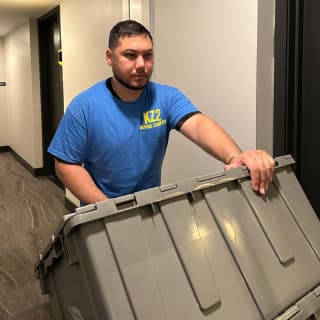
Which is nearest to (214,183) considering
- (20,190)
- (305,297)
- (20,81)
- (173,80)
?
(305,297)

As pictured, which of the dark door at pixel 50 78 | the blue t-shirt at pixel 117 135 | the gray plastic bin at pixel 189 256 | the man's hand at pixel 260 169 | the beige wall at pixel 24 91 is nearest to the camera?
the gray plastic bin at pixel 189 256

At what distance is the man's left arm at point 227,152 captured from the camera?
115 cm

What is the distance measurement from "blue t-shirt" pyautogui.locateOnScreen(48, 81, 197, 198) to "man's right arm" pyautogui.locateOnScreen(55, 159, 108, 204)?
31mm

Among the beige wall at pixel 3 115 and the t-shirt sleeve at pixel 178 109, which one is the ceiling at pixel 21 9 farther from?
the t-shirt sleeve at pixel 178 109

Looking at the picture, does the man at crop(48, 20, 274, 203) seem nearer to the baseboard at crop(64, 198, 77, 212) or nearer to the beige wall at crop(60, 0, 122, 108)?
the beige wall at crop(60, 0, 122, 108)

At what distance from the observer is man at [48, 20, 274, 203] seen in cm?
148

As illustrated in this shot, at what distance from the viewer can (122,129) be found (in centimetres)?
152

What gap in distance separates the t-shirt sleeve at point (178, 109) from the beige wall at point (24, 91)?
4317mm

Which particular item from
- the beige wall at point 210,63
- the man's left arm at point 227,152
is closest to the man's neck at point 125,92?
the man's left arm at point 227,152

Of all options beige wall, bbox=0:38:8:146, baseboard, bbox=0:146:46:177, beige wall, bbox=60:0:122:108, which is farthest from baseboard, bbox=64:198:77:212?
beige wall, bbox=0:38:8:146

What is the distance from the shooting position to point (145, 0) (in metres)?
2.38

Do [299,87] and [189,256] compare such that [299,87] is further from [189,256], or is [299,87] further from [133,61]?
[189,256]

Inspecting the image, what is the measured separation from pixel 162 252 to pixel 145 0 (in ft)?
6.09

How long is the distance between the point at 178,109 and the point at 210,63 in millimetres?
467
